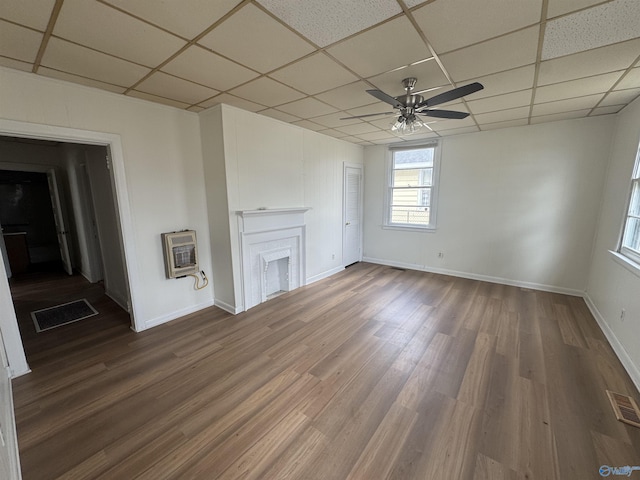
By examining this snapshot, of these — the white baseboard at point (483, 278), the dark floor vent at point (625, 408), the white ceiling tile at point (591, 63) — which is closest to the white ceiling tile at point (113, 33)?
the white ceiling tile at point (591, 63)

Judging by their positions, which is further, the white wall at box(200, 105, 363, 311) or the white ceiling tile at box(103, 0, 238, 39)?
the white wall at box(200, 105, 363, 311)

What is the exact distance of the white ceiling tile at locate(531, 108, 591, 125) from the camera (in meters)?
3.46

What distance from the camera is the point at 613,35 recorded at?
1717mm

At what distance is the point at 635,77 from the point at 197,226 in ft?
15.8

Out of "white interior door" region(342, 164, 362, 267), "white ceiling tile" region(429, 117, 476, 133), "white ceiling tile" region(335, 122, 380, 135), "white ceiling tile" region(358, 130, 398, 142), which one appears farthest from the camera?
"white interior door" region(342, 164, 362, 267)

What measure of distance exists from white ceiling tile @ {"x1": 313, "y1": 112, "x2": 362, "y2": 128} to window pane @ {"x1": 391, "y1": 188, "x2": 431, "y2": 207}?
7.18 feet

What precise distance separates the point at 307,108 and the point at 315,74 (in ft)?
3.10

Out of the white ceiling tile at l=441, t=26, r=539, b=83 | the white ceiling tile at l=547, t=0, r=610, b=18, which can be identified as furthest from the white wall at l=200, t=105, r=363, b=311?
the white ceiling tile at l=547, t=0, r=610, b=18

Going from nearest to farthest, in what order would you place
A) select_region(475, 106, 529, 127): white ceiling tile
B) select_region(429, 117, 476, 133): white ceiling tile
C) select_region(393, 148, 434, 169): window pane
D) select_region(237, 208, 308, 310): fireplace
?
select_region(475, 106, 529, 127): white ceiling tile
select_region(237, 208, 308, 310): fireplace
select_region(429, 117, 476, 133): white ceiling tile
select_region(393, 148, 434, 169): window pane

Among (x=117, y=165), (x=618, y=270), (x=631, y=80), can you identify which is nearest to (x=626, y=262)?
(x=618, y=270)

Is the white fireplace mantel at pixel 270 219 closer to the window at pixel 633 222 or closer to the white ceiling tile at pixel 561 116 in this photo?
the white ceiling tile at pixel 561 116

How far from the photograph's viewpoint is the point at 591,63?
209 cm

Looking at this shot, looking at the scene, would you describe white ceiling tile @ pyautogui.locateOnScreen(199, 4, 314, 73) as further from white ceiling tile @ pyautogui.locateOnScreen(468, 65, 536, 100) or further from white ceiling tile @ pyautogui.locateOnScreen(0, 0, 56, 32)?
white ceiling tile @ pyautogui.locateOnScreen(468, 65, 536, 100)

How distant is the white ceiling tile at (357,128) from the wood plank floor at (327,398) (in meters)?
2.77
